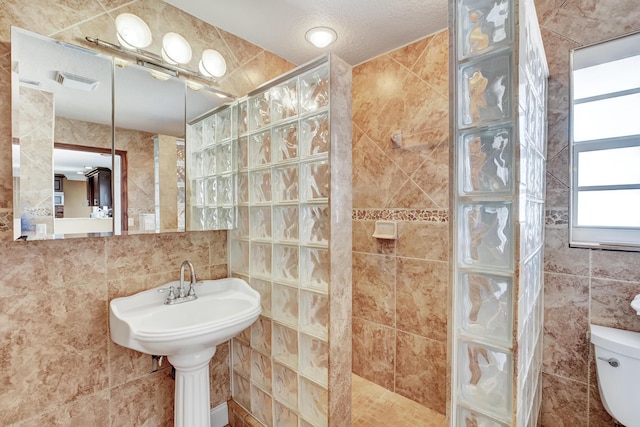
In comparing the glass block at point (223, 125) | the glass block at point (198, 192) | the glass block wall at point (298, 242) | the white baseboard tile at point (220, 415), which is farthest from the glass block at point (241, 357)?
the glass block at point (223, 125)

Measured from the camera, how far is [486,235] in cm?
89

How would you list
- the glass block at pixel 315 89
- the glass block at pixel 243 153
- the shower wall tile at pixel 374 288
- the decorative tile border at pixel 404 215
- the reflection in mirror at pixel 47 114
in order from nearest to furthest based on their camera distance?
the reflection in mirror at pixel 47 114 < the glass block at pixel 315 89 < the glass block at pixel 243 153 < the decorative tile border at pixel 404 215 < the shower wall tile at pixel 374 288

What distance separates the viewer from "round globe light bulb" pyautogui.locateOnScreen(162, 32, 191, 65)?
1506 millimetres

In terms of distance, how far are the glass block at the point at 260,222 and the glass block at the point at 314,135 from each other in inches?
16.8

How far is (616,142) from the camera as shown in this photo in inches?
54.3

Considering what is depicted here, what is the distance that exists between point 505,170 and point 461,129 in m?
0.18

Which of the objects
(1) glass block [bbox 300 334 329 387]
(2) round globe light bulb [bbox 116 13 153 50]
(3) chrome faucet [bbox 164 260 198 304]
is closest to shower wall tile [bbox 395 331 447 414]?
(1) glass block [bbox 300 334 329 387]

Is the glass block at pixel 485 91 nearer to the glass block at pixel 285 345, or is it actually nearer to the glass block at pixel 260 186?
the glass block at pixel 260 186

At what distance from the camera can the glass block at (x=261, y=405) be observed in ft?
5.24

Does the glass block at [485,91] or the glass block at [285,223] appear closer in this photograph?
the glass block at [485,91]

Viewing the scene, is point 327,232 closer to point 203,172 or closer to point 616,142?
point 203,172

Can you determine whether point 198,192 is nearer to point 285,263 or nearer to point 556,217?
point 285,263

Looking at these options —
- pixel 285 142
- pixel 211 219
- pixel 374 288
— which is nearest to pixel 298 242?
pixel 285 142

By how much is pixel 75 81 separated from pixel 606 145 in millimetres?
2513
